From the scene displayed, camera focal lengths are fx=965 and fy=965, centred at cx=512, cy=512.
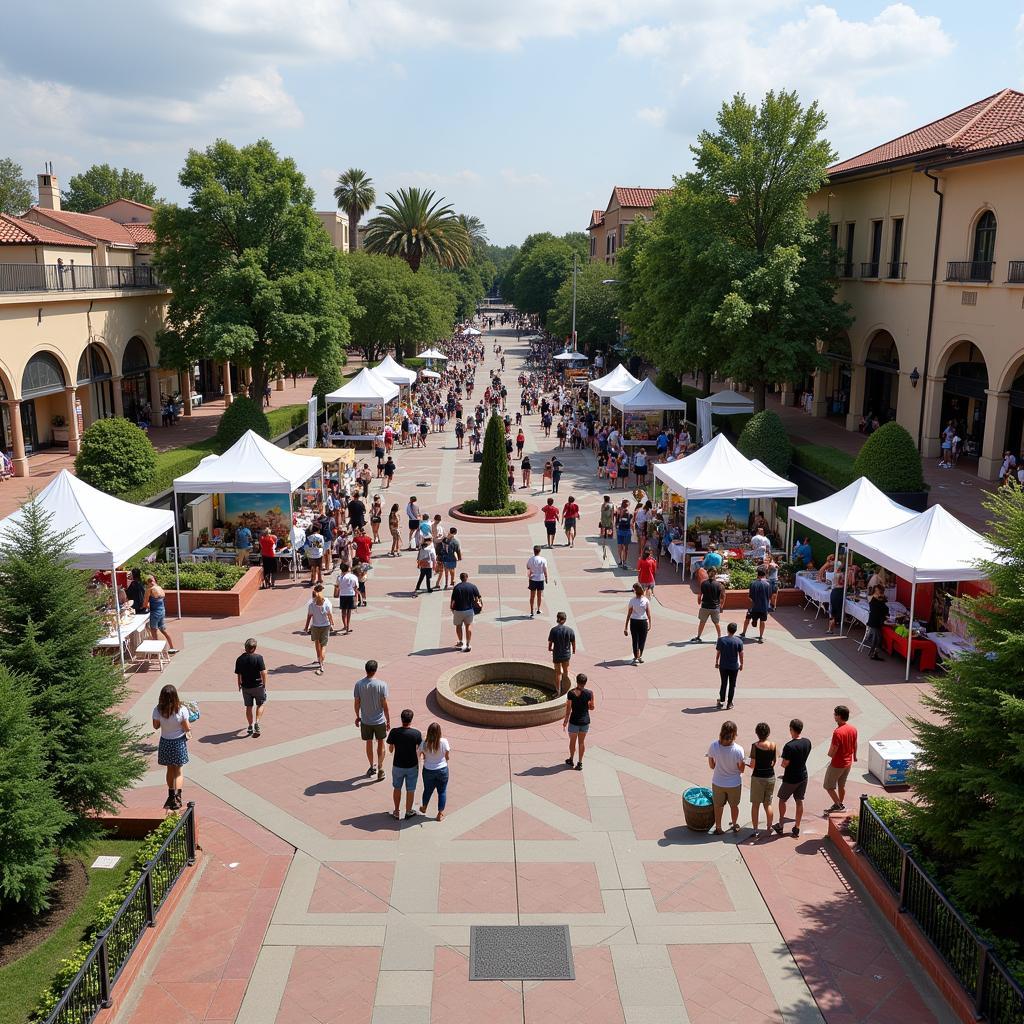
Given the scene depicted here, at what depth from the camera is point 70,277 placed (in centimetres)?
3400

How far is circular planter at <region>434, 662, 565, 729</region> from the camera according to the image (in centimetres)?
1335

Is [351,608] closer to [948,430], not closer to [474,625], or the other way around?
[474,625]

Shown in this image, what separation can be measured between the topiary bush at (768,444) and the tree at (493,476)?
7.55 m

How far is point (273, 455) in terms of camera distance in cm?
2180

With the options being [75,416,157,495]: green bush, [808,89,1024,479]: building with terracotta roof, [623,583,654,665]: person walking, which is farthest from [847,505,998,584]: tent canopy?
[75,416,157,495]: green bush

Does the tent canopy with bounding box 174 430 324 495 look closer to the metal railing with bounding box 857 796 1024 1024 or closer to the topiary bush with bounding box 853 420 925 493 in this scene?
the topiary bush with bounding box 853 420 925 493

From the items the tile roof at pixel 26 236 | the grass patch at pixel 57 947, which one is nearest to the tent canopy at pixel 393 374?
the tile roof at pixel 26 236

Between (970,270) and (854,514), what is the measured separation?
14429 millimetres

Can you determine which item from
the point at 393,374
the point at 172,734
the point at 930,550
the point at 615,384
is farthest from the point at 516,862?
the point at 393,374

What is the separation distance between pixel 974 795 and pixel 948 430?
82.3 ft

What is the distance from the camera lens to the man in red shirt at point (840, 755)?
10859 millimetres

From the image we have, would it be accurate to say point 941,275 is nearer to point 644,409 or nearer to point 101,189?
point 644,409

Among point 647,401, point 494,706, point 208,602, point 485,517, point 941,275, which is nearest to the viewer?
point 494,706

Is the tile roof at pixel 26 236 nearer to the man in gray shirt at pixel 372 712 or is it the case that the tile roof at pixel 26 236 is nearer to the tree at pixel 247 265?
the tree at pixel 247 265
